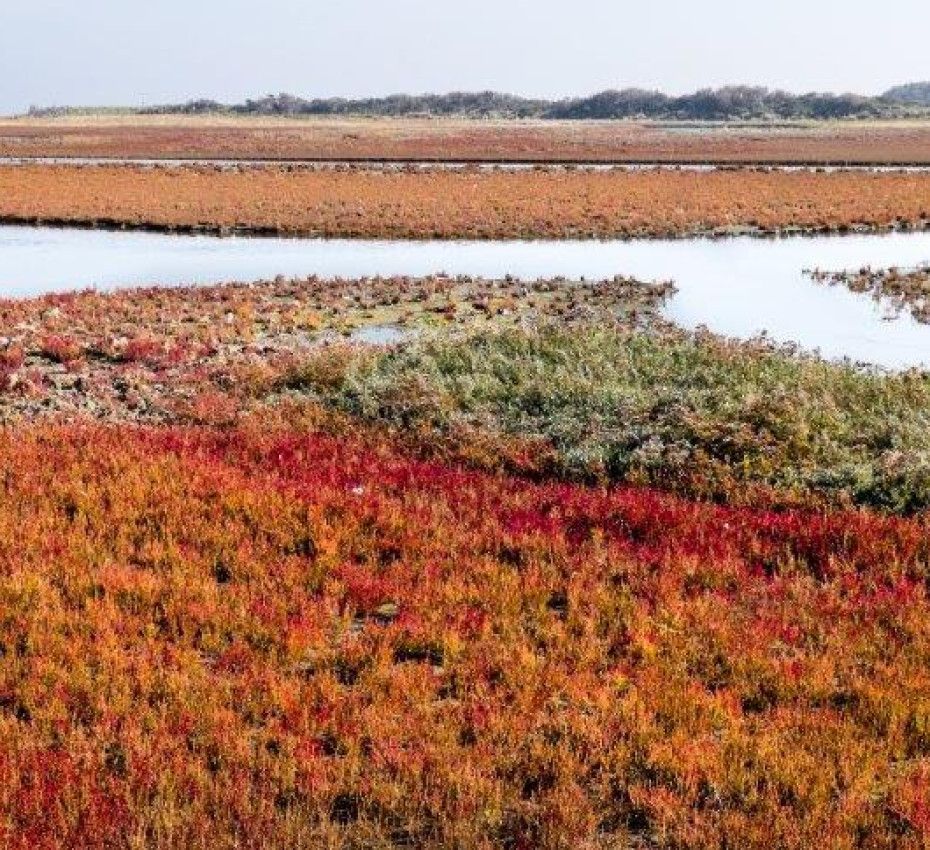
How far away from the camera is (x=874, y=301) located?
29891mm

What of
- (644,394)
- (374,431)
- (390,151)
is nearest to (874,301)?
(644,394)

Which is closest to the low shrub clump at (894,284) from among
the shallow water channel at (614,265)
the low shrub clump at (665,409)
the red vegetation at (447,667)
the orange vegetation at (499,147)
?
the shallow water channel at (614,265)

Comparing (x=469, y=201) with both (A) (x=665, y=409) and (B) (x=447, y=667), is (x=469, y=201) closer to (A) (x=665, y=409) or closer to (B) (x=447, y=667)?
(A) (x=665, y=409)

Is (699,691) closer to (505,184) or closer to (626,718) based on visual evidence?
(626,718)

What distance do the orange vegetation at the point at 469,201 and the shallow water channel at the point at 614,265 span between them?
3328 mm

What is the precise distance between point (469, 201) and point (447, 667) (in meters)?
51.6

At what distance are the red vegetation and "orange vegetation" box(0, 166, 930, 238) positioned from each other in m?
37.1

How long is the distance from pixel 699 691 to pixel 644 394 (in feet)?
32.6

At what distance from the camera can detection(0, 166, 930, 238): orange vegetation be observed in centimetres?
4981

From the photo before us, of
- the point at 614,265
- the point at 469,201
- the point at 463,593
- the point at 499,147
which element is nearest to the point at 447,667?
the point at 463,593

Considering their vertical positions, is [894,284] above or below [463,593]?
above

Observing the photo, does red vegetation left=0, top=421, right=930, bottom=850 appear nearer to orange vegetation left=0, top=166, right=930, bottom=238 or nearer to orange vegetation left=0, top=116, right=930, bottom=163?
orange vegetation left=0, top=166, right=930, bottom=238

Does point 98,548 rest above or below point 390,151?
below

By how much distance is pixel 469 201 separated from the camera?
191 feet
